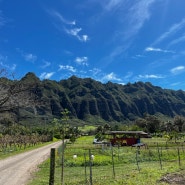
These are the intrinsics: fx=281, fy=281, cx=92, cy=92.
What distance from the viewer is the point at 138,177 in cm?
1897

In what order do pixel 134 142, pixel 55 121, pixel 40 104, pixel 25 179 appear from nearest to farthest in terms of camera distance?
1. pixel 40 104
2. pixel 55 121
3. pixel 25 179
4. pixel 134 142

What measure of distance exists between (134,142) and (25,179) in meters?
54.3

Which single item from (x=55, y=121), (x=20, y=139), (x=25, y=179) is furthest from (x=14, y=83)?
(x=20, y=139)

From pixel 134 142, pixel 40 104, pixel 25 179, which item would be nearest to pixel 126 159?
pixel 25 179

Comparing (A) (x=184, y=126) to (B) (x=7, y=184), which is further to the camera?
(A) (x=184, y=126)

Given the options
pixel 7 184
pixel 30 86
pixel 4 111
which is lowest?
pixel 7 184

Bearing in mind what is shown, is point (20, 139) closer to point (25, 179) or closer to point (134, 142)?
point (134, 142)

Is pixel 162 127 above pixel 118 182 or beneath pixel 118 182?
above

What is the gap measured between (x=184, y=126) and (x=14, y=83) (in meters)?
130

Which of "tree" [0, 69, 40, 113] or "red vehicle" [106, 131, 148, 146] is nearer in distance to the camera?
"tree" [0, 69, 40, 113]

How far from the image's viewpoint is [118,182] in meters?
17.2

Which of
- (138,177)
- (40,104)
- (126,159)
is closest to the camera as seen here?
(40,104)

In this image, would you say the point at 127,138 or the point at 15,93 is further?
the point at 127,138

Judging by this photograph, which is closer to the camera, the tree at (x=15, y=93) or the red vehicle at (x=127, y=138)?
the tree at (x=15, y=93)
